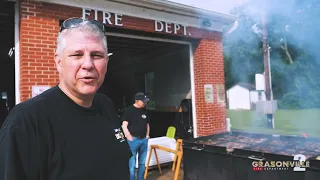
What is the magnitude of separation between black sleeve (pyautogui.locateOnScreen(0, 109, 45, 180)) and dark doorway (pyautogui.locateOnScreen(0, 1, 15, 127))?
4461 millimetres

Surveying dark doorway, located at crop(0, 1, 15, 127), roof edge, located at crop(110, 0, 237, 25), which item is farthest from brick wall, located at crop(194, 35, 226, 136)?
dark doorway, located at crop(0, 1, 15, 127)

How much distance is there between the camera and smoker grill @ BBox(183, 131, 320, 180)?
372 cm

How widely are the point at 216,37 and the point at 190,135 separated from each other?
2.95m

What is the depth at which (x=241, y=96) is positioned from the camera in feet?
135

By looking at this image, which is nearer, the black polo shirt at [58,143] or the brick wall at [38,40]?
the black polo shirt at [58,143]

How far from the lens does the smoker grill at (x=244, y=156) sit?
3719mm

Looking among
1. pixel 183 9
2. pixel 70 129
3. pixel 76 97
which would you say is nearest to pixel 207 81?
pixel 183 9

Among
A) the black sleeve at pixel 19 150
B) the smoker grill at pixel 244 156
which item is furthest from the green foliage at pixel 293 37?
the black sleeve at pixel 19 150

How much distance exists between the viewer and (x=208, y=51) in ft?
23.6

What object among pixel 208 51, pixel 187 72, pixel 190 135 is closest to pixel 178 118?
pixel 190 135

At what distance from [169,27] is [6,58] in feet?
18.2

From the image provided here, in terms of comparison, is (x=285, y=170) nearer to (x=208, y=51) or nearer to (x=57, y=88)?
(x=57, y=88)

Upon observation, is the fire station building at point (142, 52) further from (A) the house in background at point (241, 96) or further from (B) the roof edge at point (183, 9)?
(A) the house in background at point (241, 96)

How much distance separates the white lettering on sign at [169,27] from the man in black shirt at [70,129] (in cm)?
489
